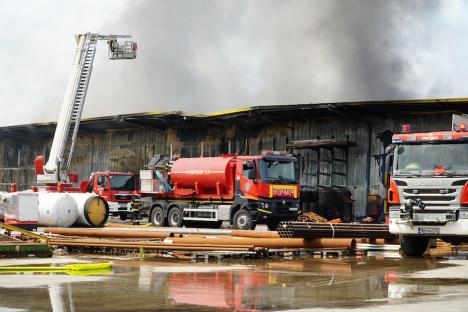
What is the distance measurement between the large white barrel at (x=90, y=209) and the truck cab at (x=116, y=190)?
375 inches

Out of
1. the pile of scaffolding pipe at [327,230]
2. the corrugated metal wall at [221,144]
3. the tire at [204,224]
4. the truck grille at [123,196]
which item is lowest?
the tire at [204,224]

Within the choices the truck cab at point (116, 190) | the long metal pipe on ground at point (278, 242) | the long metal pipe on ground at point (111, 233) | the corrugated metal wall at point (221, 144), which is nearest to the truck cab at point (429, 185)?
the long metal pipe on ground at point (278, 242)

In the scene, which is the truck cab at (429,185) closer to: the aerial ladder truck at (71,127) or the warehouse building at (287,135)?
the warehouse building at (287,135)

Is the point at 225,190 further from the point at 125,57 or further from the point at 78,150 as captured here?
the point at 78,150

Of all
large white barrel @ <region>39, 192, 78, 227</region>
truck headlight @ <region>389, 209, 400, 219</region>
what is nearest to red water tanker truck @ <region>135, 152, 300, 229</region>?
large white barrel @ <region>39, 192, 78, 227</region>

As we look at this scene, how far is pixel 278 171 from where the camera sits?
32000 millimetres

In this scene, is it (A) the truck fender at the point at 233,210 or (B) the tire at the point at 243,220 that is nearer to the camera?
(B) the tire at the point at 243,220

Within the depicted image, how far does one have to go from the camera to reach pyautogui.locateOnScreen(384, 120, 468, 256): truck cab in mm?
18531

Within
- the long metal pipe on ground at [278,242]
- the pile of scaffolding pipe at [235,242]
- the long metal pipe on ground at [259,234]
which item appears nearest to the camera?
the pile of scaffolding pipe at [235,242]

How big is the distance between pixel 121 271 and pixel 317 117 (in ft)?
82.3

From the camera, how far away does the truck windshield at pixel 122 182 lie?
40406 millimetres

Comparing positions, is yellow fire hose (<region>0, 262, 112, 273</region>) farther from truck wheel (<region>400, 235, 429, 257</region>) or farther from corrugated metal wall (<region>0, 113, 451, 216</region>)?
corrugated metal wall (<region>0, 113, 451, 216</region>)

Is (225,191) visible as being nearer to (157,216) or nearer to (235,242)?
(157,216)

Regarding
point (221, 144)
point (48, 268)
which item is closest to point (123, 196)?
point (221, 144)
